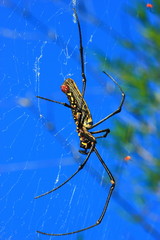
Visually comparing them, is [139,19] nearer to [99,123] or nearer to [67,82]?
[99,123]

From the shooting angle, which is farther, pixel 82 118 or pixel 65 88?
pixel 82 118

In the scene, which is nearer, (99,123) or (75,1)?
(99,123)

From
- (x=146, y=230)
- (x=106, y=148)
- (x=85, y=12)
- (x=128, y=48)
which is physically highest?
(x=85, y=12)

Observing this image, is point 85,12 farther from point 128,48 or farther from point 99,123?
point 99,123

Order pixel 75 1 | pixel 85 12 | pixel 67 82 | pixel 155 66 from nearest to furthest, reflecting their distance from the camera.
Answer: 1. pixel 67 82
2. pixel 75 1
3. pixel 155 66
4. pixel 85 12

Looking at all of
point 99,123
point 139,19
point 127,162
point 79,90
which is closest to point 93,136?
point 99,123

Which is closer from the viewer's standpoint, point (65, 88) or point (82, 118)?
point (65, 88)

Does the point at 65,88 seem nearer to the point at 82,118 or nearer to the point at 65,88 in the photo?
the point at 65,88

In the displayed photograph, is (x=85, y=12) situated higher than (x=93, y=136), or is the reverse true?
(x=85, y=12)

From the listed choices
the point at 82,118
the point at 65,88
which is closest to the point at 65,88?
→ the point at 65,88

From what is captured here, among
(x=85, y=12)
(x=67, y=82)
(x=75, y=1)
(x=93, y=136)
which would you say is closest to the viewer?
(x=67, y=82)
